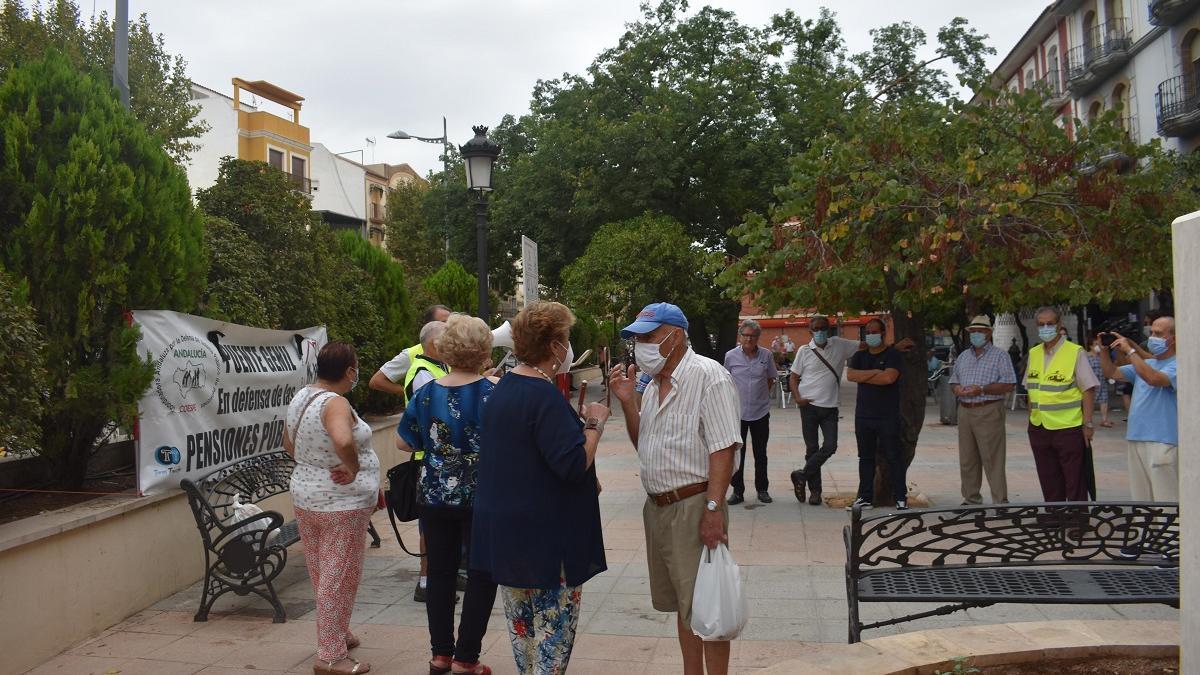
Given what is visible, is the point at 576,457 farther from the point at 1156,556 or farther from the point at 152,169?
the point at 152,169

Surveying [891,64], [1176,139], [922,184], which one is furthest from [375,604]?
[1176,139]

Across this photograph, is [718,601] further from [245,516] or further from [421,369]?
[245,516]

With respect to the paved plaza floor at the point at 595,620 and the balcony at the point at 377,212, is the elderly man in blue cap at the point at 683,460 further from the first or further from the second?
the balcony at the point at 377,212

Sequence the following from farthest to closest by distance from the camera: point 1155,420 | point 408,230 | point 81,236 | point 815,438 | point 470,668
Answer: point 408,230 → point 815,438 → point 1155,420 → point 81,236 → point 470,668

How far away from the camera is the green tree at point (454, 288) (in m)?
17.7

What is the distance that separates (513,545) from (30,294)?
3.87 m

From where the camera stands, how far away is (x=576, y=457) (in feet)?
11.4

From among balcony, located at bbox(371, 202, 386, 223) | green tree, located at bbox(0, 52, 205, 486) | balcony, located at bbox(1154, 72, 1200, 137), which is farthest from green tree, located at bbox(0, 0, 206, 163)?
balcony, located at bbox(371, 202, 386, 223)

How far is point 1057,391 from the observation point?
284 inches

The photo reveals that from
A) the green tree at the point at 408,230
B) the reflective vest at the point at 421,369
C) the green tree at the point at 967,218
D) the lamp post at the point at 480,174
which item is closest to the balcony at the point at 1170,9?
the green tree at the point at 967,218

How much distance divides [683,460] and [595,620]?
6.72 ft

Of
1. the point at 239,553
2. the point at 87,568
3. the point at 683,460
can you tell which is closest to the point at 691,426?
the point at 683,460

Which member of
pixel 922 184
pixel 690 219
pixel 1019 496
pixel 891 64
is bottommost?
pixel 1019 496

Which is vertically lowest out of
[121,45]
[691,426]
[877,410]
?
[877,410]
